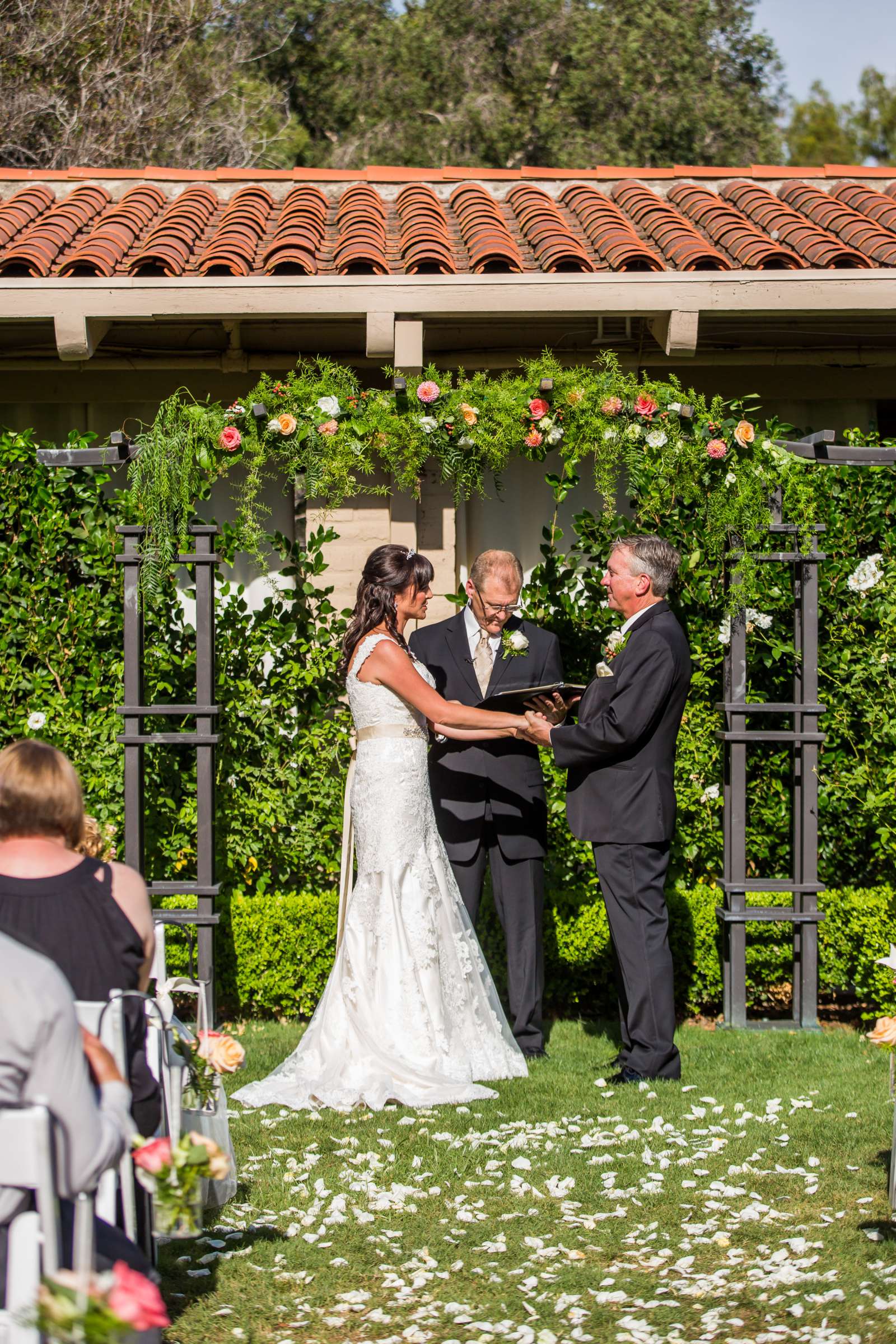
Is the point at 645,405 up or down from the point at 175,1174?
up

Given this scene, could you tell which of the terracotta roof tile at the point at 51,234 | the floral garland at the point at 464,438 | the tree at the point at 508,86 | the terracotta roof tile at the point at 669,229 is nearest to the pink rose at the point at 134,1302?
the floral garland at the point at 464,438

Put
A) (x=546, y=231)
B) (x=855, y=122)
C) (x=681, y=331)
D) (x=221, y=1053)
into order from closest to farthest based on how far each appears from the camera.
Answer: (x=221, y=1053) < (x=681, y=331) < (x=546, y=231) < (x=855, y=122)

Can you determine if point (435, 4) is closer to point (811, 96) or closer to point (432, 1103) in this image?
point (811, 96)

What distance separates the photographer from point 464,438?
232 inches

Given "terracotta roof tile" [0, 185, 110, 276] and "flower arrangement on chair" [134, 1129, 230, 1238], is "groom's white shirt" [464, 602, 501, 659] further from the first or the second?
"flower arrangement on chair" [134, 1129, 230, 1238]

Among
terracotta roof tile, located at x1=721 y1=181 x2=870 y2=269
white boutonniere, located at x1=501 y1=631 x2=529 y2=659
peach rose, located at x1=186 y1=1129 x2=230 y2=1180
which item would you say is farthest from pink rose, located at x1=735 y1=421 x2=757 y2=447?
peach rose, located at x1=186 y1=1129 x2=230 y2=1180

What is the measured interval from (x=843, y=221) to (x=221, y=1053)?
6.20 m

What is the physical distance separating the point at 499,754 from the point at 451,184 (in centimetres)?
514

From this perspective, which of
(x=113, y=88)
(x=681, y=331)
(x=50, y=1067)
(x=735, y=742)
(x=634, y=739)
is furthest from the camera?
(x=113, y=88)

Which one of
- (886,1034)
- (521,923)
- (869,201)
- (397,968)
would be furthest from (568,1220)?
(869,201)

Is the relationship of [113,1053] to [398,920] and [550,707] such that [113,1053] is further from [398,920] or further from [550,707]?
[550,707]

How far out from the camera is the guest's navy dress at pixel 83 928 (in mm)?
2953

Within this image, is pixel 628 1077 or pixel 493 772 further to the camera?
pixel 493 772

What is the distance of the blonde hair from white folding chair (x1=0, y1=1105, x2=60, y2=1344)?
2.23ft
